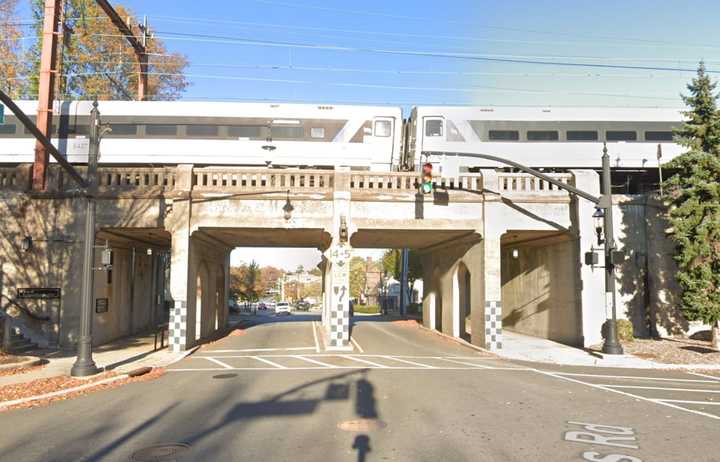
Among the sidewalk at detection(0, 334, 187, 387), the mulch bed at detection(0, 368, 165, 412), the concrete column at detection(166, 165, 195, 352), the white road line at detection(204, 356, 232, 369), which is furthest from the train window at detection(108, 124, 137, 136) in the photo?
the mulch bed at detection(0, 368, 165, 412)

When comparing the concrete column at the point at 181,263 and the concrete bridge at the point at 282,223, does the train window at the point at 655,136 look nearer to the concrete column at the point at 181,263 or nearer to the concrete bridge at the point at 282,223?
the concrete bridge at the point at 282,223

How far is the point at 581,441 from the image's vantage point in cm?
764

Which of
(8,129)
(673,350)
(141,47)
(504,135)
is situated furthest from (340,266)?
(141,47)

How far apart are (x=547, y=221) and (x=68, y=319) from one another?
56.2ft

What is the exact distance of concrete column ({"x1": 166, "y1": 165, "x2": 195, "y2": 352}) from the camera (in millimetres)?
18281

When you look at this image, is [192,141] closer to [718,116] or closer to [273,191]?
[273,191]

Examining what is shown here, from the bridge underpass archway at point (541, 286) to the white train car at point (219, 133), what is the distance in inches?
307

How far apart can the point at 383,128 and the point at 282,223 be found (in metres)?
7.86

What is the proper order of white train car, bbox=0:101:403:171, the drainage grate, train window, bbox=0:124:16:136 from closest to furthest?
the drainage grate, train window, bbox=0:124:16:136, white train car, bbox=0:101:403:171

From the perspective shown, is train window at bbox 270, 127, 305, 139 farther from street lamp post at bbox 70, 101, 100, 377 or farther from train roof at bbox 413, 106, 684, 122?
street lamp post at bbox 70, 101, 100, 377

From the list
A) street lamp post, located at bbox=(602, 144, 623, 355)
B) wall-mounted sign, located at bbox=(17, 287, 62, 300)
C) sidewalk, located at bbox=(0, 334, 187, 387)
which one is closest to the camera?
sidewalk, located at bbox=(0, 334, 187, 387)

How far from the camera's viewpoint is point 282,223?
19.4m

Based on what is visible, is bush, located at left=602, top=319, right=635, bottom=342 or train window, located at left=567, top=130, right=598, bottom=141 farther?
train window, located at left=567, top=130, right=598, bottom=141

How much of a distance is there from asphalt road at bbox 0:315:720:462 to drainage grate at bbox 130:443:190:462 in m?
0.05
